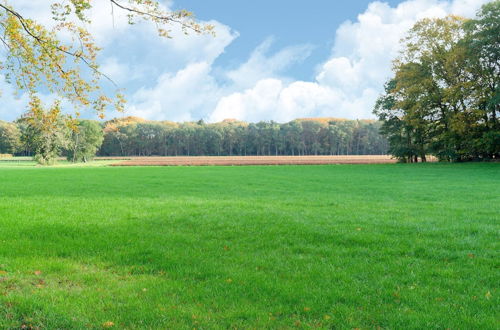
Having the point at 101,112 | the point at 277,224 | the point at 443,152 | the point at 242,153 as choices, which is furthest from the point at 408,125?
the point at 242,153

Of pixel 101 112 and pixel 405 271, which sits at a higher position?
pixel 101 112

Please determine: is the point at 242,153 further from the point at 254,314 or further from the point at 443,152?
the point at 254,314

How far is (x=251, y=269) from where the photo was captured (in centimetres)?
779

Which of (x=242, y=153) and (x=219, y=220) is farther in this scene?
(x=242, y=153)

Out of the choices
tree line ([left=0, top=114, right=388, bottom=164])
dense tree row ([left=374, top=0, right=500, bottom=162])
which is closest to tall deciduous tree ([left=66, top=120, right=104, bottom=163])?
tree line ([left=0, top=114, right=388, bottom=164])

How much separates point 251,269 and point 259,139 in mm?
147974

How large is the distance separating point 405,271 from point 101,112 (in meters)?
7.57

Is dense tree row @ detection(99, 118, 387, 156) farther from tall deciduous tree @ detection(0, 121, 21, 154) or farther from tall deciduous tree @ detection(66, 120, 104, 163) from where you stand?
tall deciduous tree @ detection(66, 120, 104, 163)

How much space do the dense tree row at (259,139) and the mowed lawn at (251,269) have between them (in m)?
141

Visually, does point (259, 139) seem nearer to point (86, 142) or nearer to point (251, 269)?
point (86, 142)

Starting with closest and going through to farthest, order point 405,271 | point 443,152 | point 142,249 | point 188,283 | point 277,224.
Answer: point 188,283 < point 405,271 < point 142,249 < point 277,224 < point 443,152

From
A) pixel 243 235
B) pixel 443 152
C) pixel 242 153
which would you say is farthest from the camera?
pixel 242 153

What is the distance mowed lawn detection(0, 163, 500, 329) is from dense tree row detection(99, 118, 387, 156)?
141072 millimetres

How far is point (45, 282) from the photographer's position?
727 centimetres
